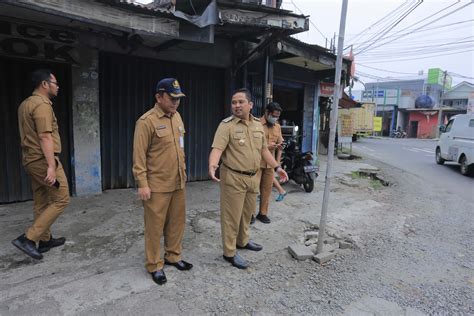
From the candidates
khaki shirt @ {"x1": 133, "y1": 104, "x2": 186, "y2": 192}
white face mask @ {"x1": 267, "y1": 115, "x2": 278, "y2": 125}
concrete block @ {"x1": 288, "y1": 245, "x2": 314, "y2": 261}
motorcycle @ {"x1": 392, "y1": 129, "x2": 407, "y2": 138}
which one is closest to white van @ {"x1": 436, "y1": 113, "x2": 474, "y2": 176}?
white face mask @ {"x1": 267, "y1": 115, "x2": 278, "y2": 125}

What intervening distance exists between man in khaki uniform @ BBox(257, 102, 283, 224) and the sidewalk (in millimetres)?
245

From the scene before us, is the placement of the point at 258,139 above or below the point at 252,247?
above

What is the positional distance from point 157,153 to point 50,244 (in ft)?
5.91

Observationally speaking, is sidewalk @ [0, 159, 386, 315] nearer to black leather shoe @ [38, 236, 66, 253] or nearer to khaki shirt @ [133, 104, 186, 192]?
black leather shoe @ [38, 236, 66, 253]

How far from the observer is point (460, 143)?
10227 mm

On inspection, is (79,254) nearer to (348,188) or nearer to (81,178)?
(81,178)

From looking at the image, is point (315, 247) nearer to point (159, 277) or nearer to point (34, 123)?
point (159, 277)

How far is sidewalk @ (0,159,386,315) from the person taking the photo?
8.63 ft

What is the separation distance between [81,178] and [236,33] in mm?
3864

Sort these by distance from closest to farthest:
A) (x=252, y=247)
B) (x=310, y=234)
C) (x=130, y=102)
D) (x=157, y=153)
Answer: (x=157, y=153), (x=252, y=247), (x=310, y=234), (x=130, y=102)

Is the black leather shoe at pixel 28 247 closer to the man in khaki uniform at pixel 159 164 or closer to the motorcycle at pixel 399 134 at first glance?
the man in khaki uniform at pixel 159 164

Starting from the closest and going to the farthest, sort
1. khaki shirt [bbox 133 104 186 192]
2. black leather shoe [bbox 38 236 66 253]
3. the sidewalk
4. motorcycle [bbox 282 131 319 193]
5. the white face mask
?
the sidewalk < khaki shirt [bbox 133 104 186 192] < black leather shoe [bbox 38 236 66 253] < the white face mask < motorcycle [bbox 282 131 319 193]

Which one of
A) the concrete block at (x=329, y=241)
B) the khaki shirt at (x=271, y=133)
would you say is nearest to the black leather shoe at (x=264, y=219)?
the concrete block at (x=329, y=241)

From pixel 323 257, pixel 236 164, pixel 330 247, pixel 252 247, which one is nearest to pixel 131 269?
pixel 252 247
